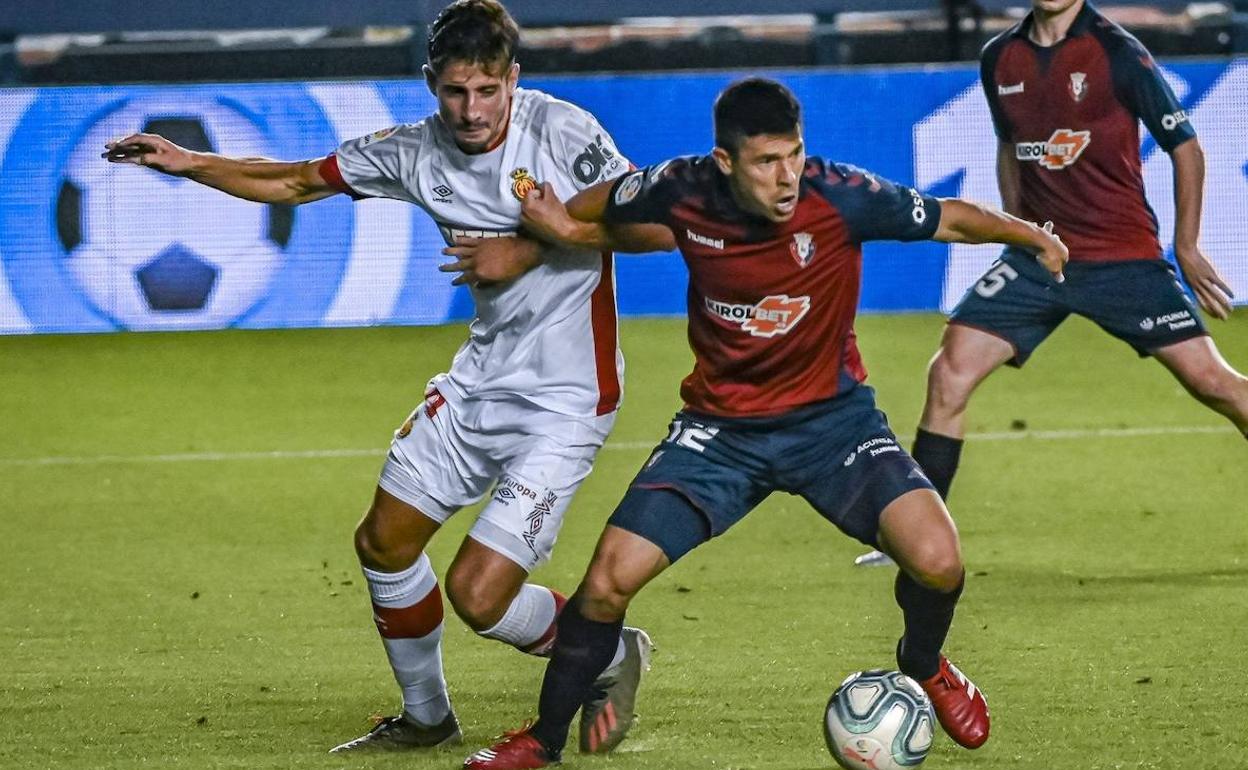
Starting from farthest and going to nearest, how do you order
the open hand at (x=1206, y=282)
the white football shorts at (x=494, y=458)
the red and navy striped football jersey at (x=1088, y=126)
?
the red and navy striped football jersey at (x=1088, y=126), the open hand at (x=1206, y=282), the white football shorts at (x=494, y=458)

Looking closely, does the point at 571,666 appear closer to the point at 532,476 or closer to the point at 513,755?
the point at 513,755

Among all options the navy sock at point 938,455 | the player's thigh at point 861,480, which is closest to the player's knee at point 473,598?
the player's thigh at point 861,480

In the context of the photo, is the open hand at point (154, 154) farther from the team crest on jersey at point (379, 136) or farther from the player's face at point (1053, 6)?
the player's face at point (1053, 6)

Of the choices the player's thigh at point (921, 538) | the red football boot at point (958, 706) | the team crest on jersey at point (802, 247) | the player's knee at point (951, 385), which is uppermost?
the team crest on jersey at point (802, 247)

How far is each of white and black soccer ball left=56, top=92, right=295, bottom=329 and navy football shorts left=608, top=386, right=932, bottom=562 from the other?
7.88m

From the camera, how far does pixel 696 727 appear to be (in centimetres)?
508

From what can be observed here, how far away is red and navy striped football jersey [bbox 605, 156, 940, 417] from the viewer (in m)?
4.72

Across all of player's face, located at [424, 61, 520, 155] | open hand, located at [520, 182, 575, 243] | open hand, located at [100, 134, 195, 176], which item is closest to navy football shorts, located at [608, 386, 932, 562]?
open hand, located at [520, 182, 575, 243]

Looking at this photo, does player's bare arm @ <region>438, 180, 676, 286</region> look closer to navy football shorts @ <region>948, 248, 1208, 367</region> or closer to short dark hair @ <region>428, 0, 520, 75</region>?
short dark hair @ <region>428, 0, 520, 75</region>

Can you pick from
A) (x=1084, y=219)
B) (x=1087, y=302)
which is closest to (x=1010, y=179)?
(x=1084, y=219)

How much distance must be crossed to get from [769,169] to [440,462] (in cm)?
119

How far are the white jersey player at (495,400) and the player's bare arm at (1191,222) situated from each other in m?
2.30

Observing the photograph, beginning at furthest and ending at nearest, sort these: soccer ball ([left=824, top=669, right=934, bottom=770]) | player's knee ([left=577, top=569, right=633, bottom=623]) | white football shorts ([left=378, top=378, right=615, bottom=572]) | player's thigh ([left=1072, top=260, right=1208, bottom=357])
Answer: player's thigh ([left=1072, top=260, right=1208, bottom=357]) → white football shorts ([left=378, top=378, right=615, bottom=572]) → player's knee ([left=577, top=569, right=633, bottom=623]) → soccer ball ([left=824, top=669, right=934, bottom=770])

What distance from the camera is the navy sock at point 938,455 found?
6695 mm
